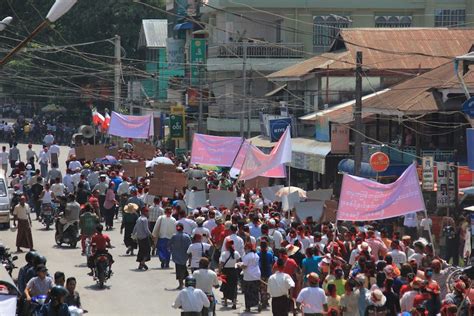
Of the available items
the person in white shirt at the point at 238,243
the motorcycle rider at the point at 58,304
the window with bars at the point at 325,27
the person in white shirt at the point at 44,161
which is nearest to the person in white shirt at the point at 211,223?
the person in white shirt at the point at 238,243

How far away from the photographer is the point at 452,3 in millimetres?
57469

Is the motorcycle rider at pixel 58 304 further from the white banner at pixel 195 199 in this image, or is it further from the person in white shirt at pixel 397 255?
the white banner at pixel 195 199

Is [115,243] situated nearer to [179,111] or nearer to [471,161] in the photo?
[471,161]

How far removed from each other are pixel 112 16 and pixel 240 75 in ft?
84.4

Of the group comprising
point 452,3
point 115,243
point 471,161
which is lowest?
point 115,243

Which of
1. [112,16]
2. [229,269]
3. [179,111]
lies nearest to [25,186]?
[229,269]

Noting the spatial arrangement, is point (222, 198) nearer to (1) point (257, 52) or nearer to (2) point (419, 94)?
(2) point (419, 94)

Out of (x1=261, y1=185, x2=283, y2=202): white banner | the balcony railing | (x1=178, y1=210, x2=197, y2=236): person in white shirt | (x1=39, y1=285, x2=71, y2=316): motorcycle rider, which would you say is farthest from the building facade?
(x1=39, y1=285, x2=71, y2=316): motorcycle rider

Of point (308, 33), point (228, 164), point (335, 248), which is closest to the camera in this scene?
point (335, 248)

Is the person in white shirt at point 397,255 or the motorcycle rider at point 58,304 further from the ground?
the motorcycle rider at point 58,304

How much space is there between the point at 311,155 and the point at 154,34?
4037 centimetres

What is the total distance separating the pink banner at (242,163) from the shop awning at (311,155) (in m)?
6.00

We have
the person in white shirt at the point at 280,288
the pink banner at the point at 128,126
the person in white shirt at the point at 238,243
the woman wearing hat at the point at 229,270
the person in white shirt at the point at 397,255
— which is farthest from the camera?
the pink banner at the point at 128,126

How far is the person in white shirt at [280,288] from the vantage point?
20.7 meters
